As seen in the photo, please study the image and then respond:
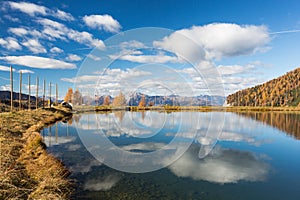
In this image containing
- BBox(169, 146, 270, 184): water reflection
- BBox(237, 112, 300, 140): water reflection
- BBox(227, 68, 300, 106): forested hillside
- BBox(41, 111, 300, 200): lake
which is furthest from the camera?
BBox(227, 68, 300, 106): forested hillside

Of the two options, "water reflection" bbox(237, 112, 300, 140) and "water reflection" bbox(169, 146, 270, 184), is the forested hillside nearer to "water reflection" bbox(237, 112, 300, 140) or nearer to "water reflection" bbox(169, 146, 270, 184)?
"water reflection" bbox(237, 112, 300, 140)

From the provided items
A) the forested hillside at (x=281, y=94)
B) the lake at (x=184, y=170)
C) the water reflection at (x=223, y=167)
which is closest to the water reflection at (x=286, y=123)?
the lake at (x=184, y=170)

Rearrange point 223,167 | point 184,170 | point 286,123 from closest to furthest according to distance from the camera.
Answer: point 184,170 → point 223,167 → point 286,123

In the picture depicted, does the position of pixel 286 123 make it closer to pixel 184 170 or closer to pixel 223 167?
pixel 223 167

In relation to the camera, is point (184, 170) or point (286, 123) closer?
point (184, 170)

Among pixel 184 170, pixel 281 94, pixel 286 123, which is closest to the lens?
pixel 184 170

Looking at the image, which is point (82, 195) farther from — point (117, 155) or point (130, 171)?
point (117, 155)

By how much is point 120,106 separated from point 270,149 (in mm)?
78461

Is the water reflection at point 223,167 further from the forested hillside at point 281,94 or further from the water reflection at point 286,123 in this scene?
the forested hillside at point 281,94

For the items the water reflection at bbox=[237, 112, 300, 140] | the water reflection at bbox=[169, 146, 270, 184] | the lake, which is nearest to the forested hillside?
the water reflection at bbox=[237, 112, 300, 140]

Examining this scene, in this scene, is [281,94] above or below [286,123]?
above

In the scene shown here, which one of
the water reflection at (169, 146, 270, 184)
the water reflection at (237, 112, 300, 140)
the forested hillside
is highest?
the forested hillside

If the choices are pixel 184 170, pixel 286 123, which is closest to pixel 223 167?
pixel 184 170

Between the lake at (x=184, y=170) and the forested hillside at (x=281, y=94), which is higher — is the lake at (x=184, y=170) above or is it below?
below
